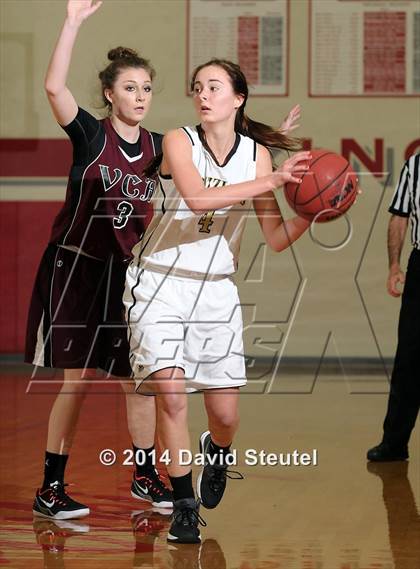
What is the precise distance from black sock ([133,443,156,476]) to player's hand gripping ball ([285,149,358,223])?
1.16m

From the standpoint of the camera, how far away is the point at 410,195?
531cm

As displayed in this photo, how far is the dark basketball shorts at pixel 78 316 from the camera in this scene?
4125 millimetres

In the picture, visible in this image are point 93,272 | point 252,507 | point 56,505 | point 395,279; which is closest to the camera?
point 56,505

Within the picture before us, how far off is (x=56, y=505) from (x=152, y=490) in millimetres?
382

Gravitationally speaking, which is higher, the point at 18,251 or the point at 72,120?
the point at 72,120

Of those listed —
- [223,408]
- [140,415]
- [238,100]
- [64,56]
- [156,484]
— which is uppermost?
[64,56]

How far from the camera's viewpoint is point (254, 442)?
5.73m

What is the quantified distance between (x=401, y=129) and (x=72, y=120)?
5.21 metres

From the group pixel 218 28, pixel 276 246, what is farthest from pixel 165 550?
pixel 218 28

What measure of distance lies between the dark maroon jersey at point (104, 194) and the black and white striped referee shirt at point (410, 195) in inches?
61.0

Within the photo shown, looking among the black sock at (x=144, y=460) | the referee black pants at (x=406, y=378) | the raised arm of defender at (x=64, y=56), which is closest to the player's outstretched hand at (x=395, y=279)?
the referee black pants at (x=406, y=378)

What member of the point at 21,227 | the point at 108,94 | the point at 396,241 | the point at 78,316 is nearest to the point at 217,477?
the point at 78,316

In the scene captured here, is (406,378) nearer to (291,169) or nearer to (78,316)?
(78,316)

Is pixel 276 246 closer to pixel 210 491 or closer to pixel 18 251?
pixel 210 491
